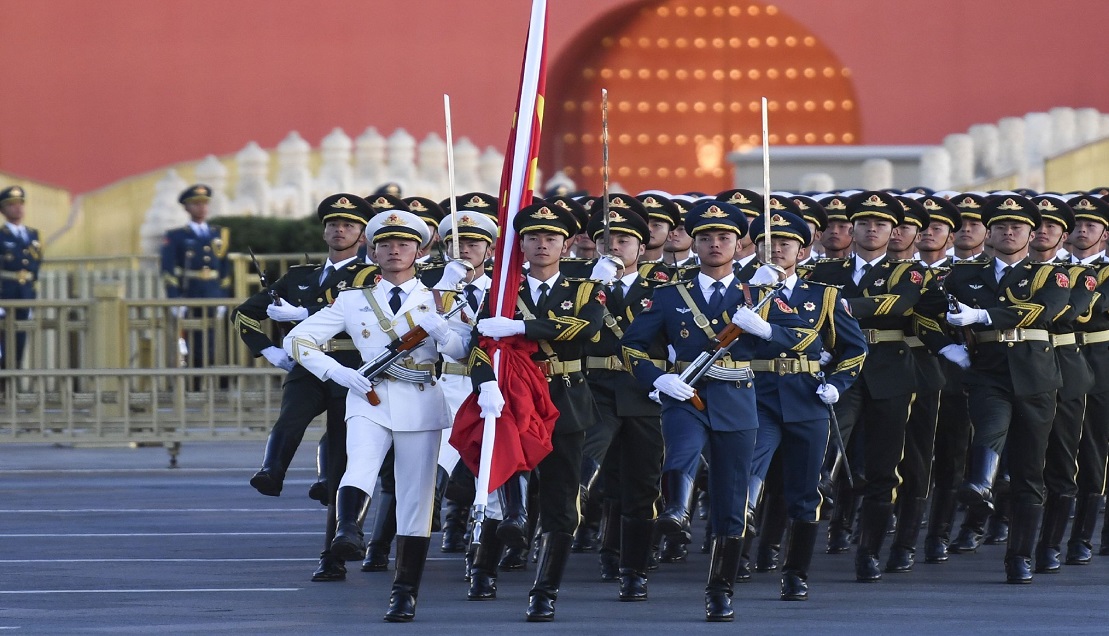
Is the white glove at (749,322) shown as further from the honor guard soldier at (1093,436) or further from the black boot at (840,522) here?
the black boot at (840,522)

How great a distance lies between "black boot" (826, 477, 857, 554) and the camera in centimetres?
1154

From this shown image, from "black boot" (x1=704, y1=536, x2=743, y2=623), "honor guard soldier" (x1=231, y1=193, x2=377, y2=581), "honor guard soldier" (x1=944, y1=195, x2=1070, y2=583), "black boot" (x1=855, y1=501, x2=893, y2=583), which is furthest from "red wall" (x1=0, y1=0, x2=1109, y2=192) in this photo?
"black boot" (x1=704, y1=536, x2=743, y2=623)

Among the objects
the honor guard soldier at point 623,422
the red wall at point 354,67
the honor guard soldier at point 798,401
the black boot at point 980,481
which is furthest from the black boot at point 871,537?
the red wall at point 354,67

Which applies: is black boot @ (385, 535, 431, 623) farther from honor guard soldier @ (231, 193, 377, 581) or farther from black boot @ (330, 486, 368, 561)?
honor guard soldier @ (231, 193, 377, 581)

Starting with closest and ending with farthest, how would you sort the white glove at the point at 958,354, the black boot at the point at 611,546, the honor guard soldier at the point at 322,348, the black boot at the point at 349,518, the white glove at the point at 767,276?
the white glove at the point at 767,276
the black boot at the point at 349,518
the black boot at the point at 611,546
the white glove at the point at 958,354
the honor guard soldier at the point at 322,348

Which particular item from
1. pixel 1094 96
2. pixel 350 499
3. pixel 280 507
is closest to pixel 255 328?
pixel 350 499

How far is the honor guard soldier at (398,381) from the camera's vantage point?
356 inches

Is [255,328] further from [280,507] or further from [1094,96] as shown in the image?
[1094,96]

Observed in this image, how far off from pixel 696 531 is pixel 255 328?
2815 mm

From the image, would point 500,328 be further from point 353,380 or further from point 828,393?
point 828,393

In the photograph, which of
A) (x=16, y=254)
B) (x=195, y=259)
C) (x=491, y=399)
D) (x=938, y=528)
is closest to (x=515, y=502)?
(x=491, y=399)

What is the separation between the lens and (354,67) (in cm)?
2534

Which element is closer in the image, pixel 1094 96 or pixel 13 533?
pixel 13 533

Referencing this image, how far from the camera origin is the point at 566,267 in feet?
35.6
